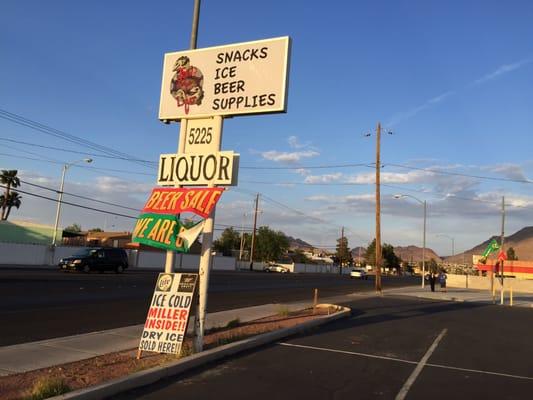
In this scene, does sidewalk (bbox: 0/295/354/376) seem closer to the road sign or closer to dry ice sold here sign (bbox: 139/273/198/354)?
dry ice sold here sign (bbox: 139/273/198/354)

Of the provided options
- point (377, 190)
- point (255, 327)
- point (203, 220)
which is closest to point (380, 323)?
point (255, 327)

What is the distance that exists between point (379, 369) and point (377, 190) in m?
27.1

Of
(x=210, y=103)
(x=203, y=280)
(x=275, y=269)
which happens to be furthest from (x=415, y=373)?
(x=275, y=269)

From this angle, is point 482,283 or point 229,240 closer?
point 482,283

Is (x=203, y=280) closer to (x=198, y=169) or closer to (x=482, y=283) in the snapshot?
(x=198, y=169)

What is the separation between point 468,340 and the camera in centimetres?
1291

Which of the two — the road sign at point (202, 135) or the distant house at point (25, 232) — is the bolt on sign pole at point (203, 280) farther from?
the distant house at point (25, 232)

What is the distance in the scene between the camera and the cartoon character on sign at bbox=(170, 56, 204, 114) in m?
9.73

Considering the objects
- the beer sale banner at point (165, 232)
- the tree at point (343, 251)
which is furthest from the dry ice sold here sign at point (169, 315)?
the tree at point (343, 251)

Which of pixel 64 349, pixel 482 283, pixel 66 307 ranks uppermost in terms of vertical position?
pixel 482 283

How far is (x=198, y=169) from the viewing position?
9055 millimetres

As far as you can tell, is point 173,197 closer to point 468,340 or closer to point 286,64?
point 286,64

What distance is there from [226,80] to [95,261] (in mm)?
28174

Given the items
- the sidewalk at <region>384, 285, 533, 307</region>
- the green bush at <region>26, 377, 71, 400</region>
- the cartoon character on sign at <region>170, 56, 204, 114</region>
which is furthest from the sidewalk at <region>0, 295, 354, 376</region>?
the sidewalk at <region>384, 285, 533, 307</region>
